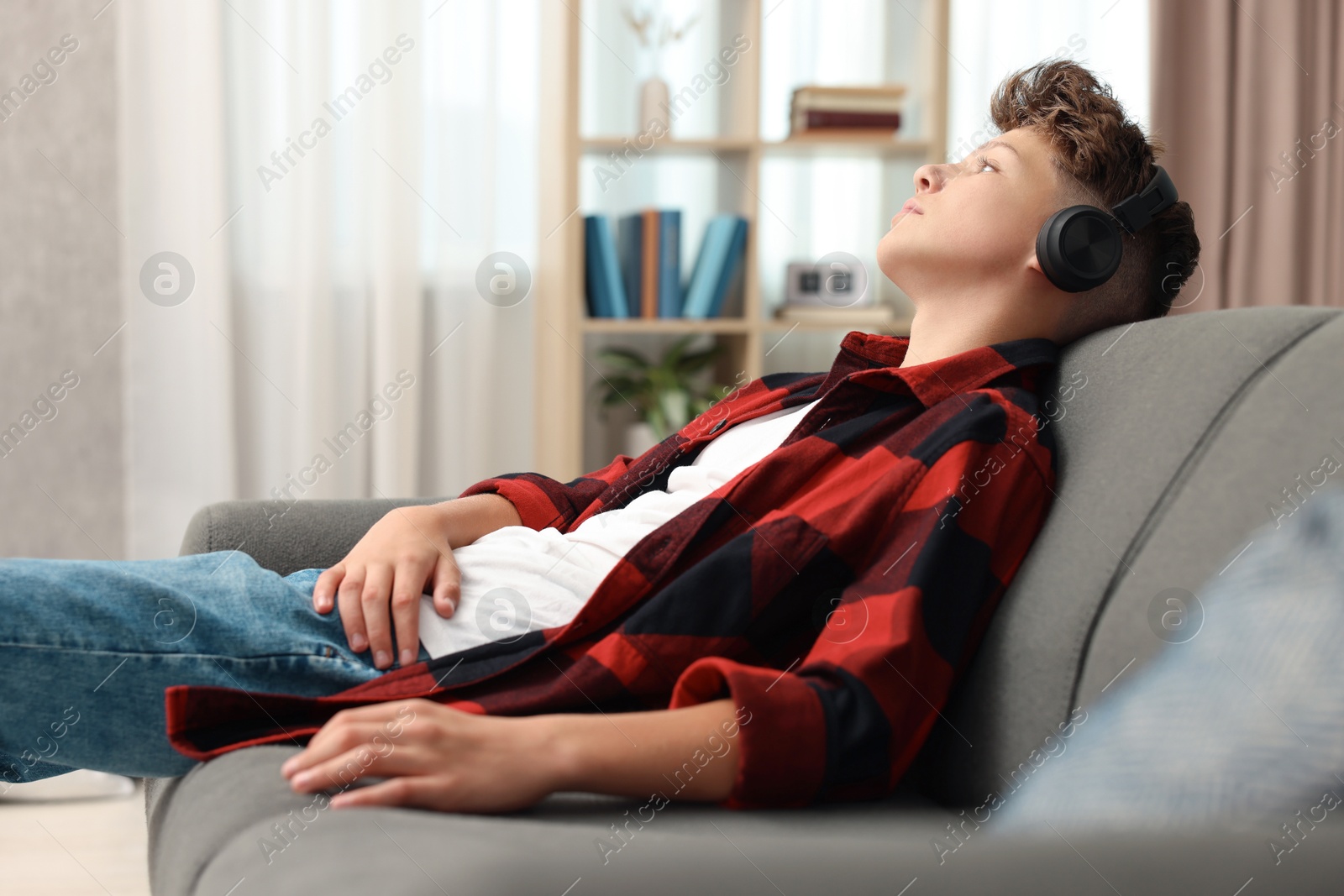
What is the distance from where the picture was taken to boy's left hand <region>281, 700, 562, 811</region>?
61cm

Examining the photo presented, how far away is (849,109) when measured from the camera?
95.0 inches

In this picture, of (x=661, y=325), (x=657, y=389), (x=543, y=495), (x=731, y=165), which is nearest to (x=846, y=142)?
(x=731, y=165)

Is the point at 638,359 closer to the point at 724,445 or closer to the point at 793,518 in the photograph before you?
the point at 724,445

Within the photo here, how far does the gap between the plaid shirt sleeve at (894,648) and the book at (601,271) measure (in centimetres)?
160

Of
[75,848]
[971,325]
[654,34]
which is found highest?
[654,34]

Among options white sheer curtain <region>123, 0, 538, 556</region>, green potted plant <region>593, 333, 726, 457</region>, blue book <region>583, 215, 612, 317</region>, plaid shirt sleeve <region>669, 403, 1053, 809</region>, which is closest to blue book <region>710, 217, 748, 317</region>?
green potted plant <region>593, 333, 726, 457</region>

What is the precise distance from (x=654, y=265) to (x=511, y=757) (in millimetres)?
1874

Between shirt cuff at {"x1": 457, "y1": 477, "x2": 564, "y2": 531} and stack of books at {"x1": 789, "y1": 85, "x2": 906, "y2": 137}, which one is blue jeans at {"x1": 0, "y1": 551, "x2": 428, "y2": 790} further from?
stack of books at {"x1": 789, "y1": 85, "x2": 906, "y2": 137}

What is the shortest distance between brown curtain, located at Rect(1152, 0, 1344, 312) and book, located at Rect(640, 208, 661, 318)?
1.29 metres

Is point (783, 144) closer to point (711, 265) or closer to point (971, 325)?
point (711, 265)

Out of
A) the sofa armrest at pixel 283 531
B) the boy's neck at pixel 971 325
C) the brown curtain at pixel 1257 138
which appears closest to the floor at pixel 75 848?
the sofa armrest at pixel 283 531

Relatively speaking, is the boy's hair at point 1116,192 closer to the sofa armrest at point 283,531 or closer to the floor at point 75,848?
the sofa armrest at point 283,531

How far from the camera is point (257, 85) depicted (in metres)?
2.36

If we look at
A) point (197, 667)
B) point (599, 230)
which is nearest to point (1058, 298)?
point (197, 667)
